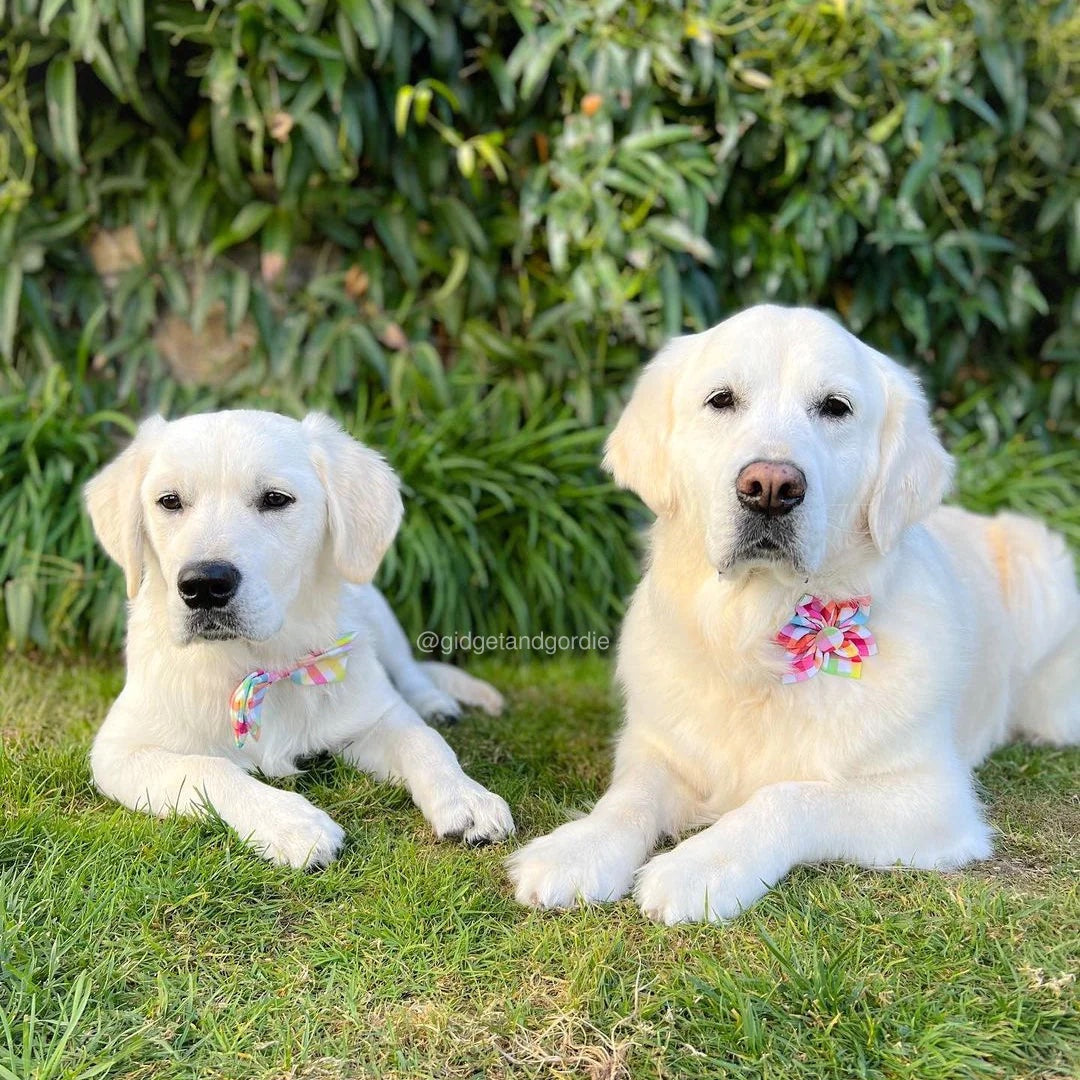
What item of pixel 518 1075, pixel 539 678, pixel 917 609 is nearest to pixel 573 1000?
pixel 518 1075

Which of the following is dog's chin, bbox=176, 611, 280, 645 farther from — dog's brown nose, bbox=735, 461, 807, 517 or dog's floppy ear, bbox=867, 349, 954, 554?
dog's floppy ear, bbox=867, 349, 954, 554

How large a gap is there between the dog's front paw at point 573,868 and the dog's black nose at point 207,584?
92 centimetres

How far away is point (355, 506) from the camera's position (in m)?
3.01

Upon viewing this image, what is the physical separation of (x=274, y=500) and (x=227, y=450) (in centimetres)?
17

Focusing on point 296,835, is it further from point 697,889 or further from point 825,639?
point 825,639

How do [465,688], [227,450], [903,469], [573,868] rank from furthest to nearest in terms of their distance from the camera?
[465,688] → [227,450] → [903,469] → [573,868]

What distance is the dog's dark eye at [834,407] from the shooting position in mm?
2574

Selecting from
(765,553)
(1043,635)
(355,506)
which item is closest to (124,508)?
(355,506)

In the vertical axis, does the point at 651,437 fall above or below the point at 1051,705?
above

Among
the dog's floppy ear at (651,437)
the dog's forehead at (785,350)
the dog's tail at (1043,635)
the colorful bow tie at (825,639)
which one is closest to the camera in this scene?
the dog's forehead at (785,350)

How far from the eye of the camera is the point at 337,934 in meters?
2.28

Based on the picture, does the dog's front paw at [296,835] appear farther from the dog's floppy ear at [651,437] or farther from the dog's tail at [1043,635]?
the dog's tail at [1043,635]

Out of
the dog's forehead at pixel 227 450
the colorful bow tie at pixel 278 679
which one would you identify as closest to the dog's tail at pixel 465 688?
the colorful bow tie at pixel 278 679

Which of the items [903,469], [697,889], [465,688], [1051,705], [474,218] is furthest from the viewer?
[474,218]
